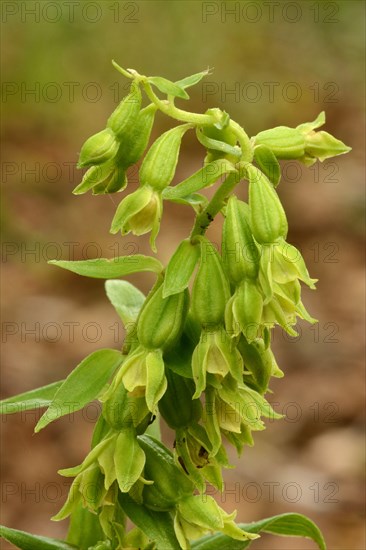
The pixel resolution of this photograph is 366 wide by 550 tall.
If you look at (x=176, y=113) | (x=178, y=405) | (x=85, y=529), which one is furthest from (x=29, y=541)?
(x=176, y=113)

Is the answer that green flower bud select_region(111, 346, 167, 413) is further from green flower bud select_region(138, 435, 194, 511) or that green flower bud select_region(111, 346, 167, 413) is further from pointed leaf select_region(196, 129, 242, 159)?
pointed leaf select_region(196, 129, 242, 159)

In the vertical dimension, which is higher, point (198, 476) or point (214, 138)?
point (214, 138)

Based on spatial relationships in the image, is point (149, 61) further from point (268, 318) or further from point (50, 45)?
point (268, 318)

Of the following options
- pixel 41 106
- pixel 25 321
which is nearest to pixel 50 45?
pixel 41 106

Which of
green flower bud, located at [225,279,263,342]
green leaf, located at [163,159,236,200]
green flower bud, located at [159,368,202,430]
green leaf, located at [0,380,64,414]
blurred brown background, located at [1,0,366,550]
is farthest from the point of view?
blurred brown background, located at [1,0,366,550]

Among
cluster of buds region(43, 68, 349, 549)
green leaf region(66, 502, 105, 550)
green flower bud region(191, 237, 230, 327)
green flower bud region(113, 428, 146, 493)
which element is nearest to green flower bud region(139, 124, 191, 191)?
cluster of buds region(43, 68, 349, 549)

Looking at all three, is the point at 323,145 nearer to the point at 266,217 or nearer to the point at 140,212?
the point at 266,217

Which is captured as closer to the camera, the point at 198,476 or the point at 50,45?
the point at 198,476
